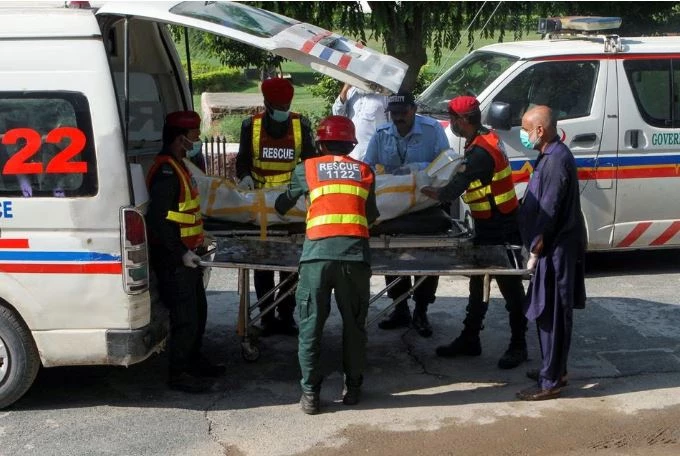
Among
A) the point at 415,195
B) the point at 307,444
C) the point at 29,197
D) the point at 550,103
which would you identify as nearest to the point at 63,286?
the point at 29,197

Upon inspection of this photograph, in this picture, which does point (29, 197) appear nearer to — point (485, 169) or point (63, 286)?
point (63, 286)

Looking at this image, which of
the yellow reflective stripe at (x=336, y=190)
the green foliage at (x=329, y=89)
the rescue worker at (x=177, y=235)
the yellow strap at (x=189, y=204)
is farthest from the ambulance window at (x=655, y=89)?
the green foliage at (x=329, y=89)

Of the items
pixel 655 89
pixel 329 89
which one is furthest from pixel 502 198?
pixel 329 89

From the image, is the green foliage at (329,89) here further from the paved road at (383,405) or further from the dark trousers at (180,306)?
the dark trousers at (180,306)

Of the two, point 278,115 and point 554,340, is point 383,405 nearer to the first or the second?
point 554,340

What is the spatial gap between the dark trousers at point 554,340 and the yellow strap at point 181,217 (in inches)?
84.2

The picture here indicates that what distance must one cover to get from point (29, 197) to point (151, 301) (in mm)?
926

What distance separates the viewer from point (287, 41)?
5379mm

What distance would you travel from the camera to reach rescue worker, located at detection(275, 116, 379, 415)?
18.2 ft

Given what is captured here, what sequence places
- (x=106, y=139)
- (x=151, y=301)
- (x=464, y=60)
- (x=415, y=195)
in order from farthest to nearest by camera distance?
1. (x=464, y=60)
2. (x=415, y=195)
3. (x=151, y=301)
4. (x=106, y=139)

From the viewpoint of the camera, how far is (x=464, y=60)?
930 centimetres

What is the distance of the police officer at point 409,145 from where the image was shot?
7.04 m

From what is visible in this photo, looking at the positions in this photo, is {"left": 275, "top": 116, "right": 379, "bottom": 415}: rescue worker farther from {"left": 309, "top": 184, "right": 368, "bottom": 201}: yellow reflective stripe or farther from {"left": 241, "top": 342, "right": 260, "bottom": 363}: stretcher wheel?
{"left": 241, "top": 342, "right": 260, "bottom": 363}: stretcher wheel

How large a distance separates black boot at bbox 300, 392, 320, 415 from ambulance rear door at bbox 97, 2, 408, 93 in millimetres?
1805
